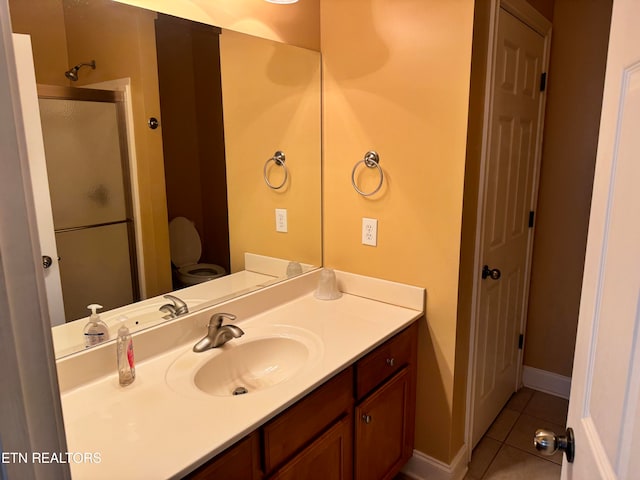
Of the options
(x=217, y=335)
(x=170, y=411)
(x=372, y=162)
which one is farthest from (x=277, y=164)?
(x=170, y=411)

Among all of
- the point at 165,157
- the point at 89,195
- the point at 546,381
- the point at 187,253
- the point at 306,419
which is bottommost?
the point at 546,381

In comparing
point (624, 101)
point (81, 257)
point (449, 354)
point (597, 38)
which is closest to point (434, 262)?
point (449, 354)

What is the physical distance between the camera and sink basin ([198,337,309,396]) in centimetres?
147

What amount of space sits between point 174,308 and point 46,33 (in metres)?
0.91

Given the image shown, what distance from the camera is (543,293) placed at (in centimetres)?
267

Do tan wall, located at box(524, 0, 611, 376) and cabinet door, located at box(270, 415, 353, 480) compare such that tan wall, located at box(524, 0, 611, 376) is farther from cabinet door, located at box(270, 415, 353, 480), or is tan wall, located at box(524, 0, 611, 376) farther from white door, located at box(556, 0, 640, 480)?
white door, located at box(556, 0, 640, 480)

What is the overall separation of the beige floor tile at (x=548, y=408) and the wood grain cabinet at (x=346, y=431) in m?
0.97

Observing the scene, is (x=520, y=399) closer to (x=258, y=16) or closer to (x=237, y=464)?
(x=237, y=464)

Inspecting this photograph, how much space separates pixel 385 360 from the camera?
1.67m

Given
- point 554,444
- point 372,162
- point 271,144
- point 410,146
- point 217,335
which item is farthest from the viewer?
point 271,144

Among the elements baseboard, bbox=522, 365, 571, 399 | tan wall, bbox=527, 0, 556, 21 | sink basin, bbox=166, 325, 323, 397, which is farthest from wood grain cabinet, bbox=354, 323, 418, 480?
tan wall, bbox=527, 0, 556, 21

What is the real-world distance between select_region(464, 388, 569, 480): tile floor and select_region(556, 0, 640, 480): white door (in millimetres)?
1437

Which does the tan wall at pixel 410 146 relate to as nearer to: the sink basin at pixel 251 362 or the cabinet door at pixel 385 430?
the cabinet door at pixel 385 430

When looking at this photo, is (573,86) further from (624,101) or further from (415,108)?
(624,101)
